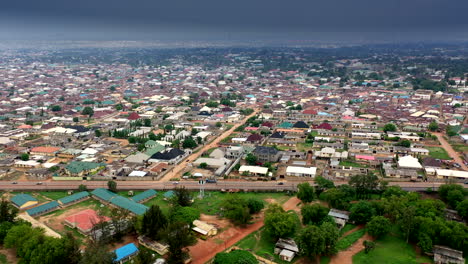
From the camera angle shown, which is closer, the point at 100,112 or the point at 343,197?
the point at 343,197

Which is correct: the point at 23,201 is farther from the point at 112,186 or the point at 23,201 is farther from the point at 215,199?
the point at 215,199

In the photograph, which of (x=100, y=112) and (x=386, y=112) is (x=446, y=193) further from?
(x=100, y=112)

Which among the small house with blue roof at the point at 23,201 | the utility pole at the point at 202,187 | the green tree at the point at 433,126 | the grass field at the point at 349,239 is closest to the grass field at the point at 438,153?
the green tree at the point at 433,126

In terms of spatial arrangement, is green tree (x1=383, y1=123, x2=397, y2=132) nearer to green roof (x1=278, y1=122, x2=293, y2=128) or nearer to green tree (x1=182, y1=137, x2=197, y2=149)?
green roof (x1=278, y1=122, x2=293, y2=128)

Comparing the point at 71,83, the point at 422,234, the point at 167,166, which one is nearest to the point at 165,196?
the point at 167,166

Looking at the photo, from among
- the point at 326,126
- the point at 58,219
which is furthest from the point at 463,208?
the point at 58,219

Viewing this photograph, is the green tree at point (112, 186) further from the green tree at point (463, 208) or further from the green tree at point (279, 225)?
the green tree at point (463, 208)

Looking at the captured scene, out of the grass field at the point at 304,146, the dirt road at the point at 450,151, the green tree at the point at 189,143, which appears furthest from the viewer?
the grass field at the point at 304,146
